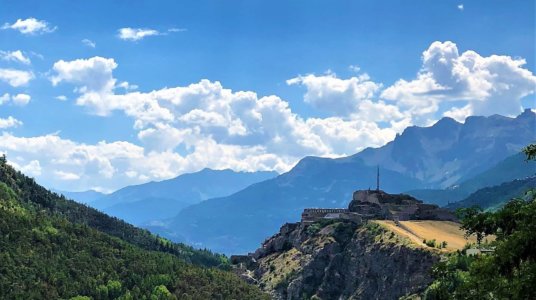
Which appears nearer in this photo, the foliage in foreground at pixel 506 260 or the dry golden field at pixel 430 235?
the foliage in foreground at pixel 506 260

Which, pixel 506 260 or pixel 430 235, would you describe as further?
pixel 430 235

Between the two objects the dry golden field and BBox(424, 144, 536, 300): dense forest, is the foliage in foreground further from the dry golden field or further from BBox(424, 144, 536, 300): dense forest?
the dry golden field

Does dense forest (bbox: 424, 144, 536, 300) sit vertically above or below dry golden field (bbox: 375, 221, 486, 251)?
below

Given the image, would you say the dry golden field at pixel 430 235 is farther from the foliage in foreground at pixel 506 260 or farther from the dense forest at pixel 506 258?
the foliage in foreground at pixel 506 260

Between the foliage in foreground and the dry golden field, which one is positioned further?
the dry golden field

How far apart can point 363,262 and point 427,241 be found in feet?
78.4

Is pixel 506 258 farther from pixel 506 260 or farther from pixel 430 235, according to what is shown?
pixel 430 235

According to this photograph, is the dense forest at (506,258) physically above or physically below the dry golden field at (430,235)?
below

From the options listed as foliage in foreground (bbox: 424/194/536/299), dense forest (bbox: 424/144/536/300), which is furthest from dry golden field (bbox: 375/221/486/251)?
foliage in foreground (bbox: 424/194/536/299)

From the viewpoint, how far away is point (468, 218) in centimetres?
3681

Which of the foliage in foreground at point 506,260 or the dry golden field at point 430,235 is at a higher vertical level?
the dry golden field at point 430,235

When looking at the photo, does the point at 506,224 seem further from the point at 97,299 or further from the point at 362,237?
the point at 97,299

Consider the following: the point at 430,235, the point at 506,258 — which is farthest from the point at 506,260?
the point at 430,235

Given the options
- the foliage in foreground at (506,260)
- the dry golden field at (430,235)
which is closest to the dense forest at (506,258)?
the foliage in foreground at (506,260)
